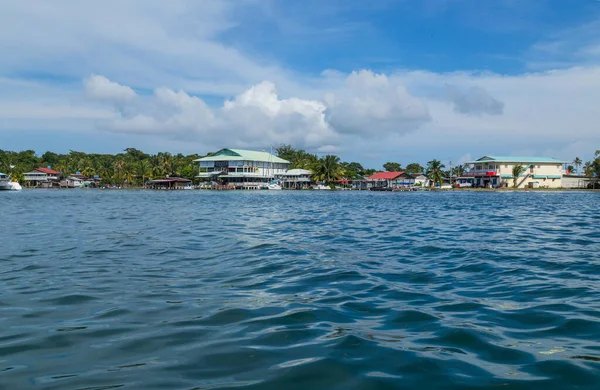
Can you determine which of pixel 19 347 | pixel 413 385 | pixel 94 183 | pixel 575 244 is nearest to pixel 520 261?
pixel 575 244

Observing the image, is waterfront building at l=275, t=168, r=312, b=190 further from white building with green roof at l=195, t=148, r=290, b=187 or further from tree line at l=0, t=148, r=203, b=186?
tree line at l=0, t=148, r=203, b=186

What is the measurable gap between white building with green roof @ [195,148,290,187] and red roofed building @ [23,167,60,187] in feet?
115

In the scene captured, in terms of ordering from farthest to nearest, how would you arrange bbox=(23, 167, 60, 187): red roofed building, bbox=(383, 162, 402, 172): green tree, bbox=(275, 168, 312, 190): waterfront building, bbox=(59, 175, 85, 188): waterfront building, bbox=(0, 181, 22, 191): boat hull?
bbox=(383, 162, 402, 172): green tree
bbox=(59, 175, 85, 188): waterfront building
bbox=(23, 167, 60, 187): red roofed building
bbox=(275, 168, 312, 190): waterfront building
bbox=(0, 181, 22, 191): boat hull

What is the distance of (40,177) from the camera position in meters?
97.4

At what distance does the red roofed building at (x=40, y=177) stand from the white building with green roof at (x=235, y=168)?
35069 millimetres

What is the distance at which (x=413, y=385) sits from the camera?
3.18m

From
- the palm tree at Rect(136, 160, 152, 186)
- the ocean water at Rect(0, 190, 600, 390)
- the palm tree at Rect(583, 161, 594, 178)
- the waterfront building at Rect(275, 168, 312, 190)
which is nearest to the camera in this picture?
the ocean water at Rect(0, 190, 600, 390)

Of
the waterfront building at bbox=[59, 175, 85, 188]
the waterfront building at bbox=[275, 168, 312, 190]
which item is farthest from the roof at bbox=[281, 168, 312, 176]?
the waterfront building at bbox=[59, 175, 85, 188]

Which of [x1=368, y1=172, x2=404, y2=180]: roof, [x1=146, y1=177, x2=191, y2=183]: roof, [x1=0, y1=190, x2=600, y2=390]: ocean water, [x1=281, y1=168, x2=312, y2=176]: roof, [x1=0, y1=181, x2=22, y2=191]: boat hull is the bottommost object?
[x1=0, y1=190, x2=600, y2=390]: ocean water

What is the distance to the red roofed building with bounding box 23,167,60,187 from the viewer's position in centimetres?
9675

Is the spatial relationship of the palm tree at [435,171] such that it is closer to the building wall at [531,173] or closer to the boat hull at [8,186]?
the building wall at [531,173]

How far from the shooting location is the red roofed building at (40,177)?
96750mm

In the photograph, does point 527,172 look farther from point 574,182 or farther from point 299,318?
point 299,318

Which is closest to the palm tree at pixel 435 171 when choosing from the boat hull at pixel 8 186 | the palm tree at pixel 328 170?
the palm tree at pixel 328 170
